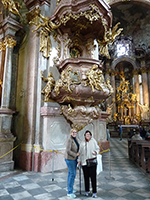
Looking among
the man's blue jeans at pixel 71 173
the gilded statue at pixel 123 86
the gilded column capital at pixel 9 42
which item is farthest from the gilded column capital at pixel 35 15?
the gilded statue at pixel 123 86

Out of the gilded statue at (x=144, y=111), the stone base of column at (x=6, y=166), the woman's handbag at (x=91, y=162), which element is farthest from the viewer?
the gilded statue at (x=144, y=111)

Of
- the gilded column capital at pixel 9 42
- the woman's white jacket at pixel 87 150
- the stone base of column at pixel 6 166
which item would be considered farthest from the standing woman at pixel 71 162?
the gilded column capital at pixel 9 42

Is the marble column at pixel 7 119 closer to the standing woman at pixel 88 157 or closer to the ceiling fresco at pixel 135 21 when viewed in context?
the standing woman at pixel 88 157

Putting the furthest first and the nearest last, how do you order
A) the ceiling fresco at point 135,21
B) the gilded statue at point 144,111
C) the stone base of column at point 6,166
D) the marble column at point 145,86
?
1. the marble column at point 145,86
2. the gilded statue at point 144,111
3. the ceiling fresco at point 135,21
4. the stone base of column at point 6,166

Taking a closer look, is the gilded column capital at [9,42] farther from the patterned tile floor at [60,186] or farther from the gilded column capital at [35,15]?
the patterned tile floor at [60,186]

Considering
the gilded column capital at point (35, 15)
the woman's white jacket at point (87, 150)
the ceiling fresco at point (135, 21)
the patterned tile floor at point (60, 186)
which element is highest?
the ceiling fresco at point (135, 21)

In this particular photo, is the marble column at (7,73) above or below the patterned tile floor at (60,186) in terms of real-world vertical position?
above

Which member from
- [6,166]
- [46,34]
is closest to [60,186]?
[6,166]

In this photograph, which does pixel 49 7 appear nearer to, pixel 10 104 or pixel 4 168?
pixel 10 104

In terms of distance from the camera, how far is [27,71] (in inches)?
274

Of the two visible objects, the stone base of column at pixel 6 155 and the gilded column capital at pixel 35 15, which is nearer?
the stone base of column at pixel 6 155

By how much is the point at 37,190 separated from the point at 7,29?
6387mm

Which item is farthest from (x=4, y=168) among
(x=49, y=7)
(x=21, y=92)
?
(x=49, y=7)

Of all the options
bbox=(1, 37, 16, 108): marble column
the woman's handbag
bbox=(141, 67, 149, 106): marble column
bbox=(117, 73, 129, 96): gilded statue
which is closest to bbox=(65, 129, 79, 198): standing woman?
the woman's handbag
